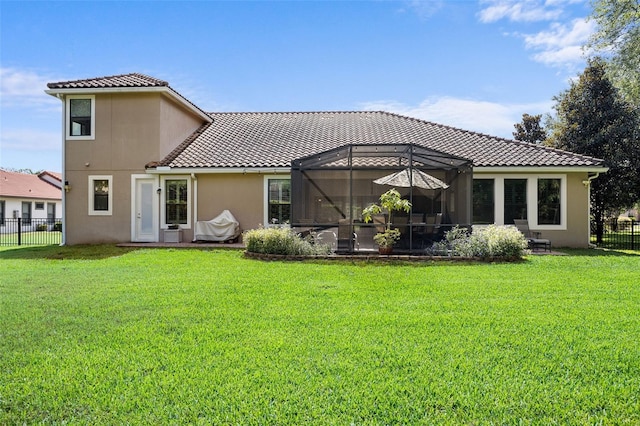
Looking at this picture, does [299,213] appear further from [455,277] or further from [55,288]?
[55,288]

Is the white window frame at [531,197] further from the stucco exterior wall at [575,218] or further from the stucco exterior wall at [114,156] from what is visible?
the stucco exterior wall at [114,156]

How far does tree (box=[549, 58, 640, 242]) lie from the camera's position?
1886cm

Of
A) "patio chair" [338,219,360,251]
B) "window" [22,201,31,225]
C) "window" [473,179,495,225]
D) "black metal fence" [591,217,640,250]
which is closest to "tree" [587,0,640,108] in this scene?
"black metal fence" [591,217,640,250]

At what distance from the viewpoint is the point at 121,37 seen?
14070mm

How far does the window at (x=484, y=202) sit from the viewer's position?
15164 millimetres

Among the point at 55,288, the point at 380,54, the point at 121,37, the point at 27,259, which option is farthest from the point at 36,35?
the point at 380,54

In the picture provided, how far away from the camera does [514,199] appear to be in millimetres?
15125

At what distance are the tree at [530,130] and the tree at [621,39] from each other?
1390 cm

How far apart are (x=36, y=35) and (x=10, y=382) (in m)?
12.6

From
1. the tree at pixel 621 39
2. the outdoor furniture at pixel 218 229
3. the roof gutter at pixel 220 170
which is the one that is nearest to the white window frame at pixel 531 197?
the tree at pixel 621 39

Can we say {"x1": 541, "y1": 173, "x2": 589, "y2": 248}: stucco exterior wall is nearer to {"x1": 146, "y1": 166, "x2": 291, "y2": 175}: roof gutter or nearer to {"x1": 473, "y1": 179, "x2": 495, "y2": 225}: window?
{"x1": 473, "y1": 179, "x2": 495, "y2": 225}: window

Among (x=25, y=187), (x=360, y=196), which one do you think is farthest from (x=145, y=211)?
(x=25, y=187)

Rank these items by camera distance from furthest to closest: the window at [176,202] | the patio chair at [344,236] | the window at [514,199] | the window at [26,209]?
1. the window at [26,209]
2. the window at [176,202]
3. the window at [514,199]
4. the patio chair at [344,236]

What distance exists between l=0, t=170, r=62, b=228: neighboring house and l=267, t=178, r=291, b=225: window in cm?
1994
